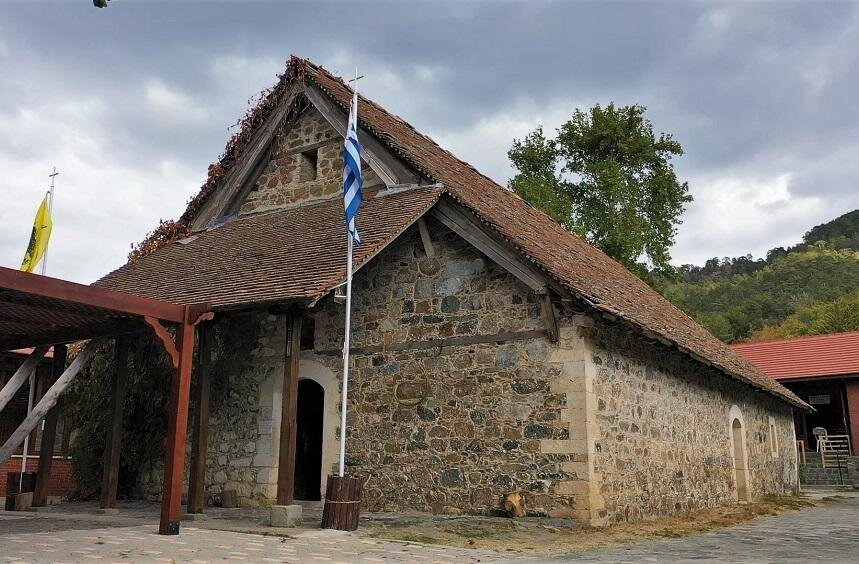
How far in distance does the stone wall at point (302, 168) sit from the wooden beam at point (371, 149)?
Answer: 21cm

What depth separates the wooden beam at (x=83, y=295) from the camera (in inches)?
248

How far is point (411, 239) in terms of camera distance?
1050cm

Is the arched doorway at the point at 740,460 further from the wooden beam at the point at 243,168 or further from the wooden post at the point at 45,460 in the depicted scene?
the wooden post at the point at 45,460

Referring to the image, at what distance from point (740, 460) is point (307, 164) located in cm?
981

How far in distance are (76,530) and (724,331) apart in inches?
1737

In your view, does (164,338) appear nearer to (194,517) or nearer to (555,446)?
(194,517)

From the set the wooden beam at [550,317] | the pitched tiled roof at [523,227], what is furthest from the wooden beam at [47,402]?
the wooden beam at [550,317]

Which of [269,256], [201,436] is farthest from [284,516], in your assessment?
[269,256]

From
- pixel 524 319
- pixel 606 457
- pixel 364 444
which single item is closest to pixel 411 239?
pixel 524 319

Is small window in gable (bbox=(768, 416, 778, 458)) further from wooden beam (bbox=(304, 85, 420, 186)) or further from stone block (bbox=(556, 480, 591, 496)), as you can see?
wooden beam (bbox=(304, 85, 420, 186))

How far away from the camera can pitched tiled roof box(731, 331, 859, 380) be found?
25250 millimetres

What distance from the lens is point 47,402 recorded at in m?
8.84

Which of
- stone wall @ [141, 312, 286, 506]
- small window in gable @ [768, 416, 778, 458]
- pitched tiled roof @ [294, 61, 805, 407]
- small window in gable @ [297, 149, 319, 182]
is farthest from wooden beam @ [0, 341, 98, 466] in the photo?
small window in gable @ [768, 416, 778, 458]

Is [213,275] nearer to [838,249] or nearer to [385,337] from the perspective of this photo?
[385,337]
